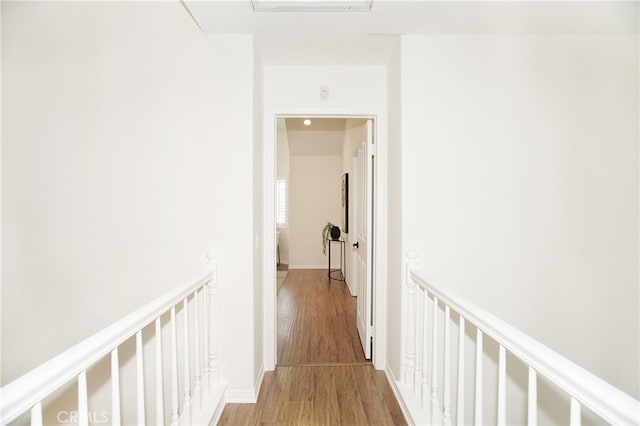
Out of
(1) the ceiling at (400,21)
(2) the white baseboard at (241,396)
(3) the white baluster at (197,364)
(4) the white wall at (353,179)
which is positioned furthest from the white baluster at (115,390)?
(4) the white wall at (353,179)

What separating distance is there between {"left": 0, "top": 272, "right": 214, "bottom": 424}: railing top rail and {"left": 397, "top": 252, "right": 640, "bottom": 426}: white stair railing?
1.29 meters

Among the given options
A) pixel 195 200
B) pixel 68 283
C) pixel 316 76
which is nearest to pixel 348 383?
pixel 195 200

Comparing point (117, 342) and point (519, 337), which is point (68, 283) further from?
point (519, 337)

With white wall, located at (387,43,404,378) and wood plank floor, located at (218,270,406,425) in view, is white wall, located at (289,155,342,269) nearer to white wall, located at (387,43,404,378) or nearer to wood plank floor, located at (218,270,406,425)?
wood plank floor, located at (218,270,406,425)

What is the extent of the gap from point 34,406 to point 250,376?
57.3 inches

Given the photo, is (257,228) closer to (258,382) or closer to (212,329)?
(212,329)

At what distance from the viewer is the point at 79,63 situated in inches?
86.3

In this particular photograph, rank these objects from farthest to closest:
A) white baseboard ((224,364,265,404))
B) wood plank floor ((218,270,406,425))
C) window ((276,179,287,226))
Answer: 1. window ((276,179,287,226))
2. white baseboard ((224,364,265,404))
3. wood plank floor ((218,270,406,425))

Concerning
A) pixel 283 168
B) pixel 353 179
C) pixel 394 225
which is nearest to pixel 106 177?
pixel 394 225

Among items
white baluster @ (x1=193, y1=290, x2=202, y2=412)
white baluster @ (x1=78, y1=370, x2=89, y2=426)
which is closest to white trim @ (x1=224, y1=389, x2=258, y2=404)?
white baluster @ (x1=193, y1=290, x2=202, y2=412)

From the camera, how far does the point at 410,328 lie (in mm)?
1942

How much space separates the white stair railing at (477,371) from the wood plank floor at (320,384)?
0.25 meters

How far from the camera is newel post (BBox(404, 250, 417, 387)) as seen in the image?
194 centimetres

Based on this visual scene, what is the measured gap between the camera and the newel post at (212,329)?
1955 mm
